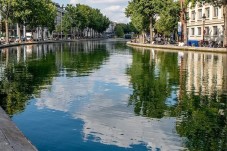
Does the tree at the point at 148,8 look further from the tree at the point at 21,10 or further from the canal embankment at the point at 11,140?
the canal embankment at the point at 11,140

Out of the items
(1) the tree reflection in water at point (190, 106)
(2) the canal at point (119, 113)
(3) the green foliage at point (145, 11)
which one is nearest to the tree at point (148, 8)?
(3) the green foliage at point (145, 11)

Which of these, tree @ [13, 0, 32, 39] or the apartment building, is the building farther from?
tree @ [13, 0, 32, 39]

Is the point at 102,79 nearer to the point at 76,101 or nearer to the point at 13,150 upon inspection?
the point at 76,101

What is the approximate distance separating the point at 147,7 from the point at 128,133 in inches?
3170

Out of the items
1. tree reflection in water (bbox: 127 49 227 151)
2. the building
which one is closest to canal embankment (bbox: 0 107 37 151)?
tree reflection in water (bbox: 127 49 227 151)

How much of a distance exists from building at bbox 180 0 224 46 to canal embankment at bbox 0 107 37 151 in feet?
192

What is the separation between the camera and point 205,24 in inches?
3056

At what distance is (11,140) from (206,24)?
7244 cm

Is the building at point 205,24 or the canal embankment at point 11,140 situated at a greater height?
the building at point 205,24

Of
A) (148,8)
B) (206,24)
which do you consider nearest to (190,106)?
(206,24)

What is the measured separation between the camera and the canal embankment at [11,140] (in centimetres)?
780

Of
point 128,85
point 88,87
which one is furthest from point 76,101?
point 128,85

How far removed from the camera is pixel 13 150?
754cm

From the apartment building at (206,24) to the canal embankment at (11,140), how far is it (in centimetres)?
5874
